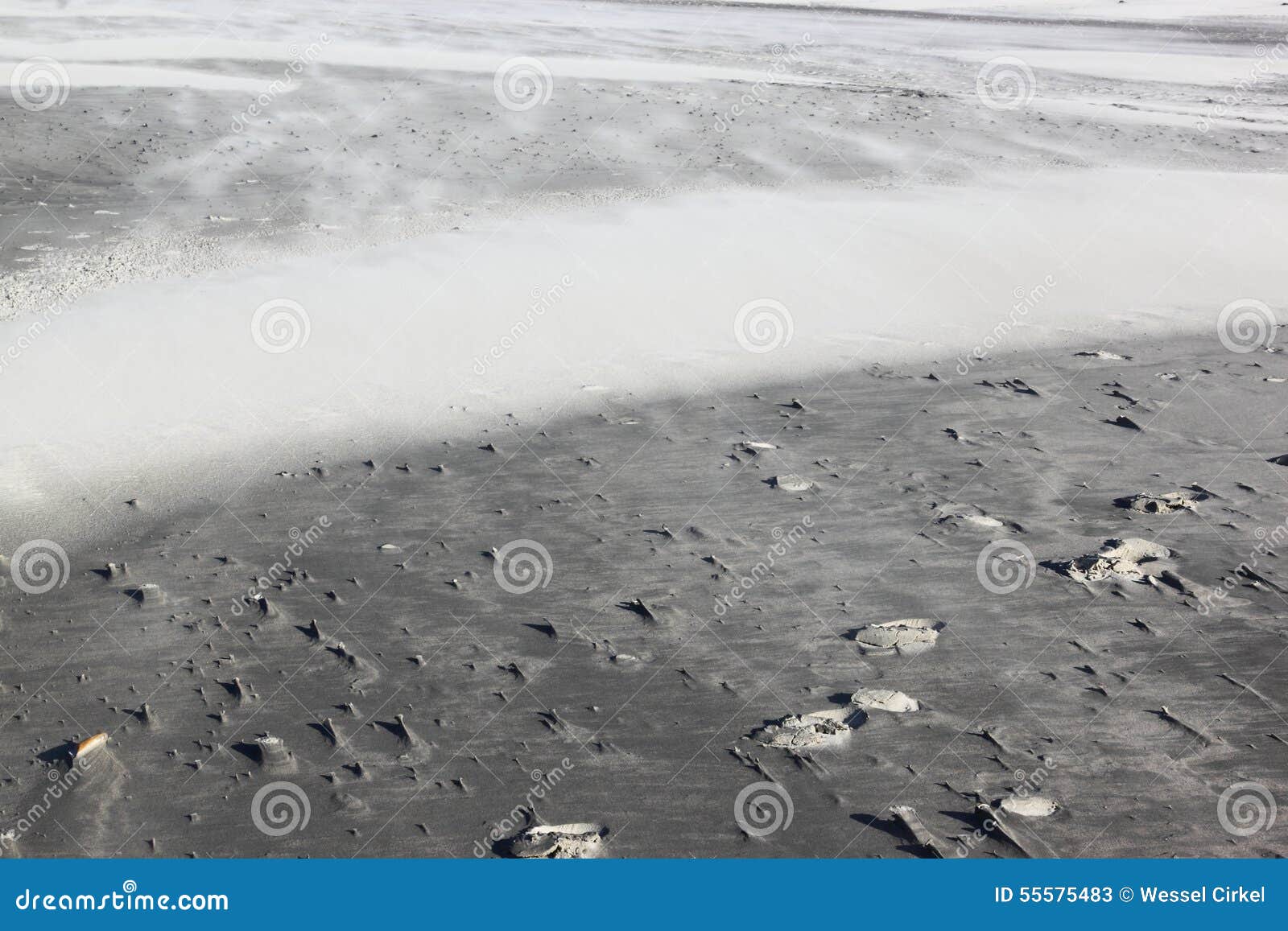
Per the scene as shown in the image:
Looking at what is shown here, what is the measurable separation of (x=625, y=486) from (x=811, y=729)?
8.24ft

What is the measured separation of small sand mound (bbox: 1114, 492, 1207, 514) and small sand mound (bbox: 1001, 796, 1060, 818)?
2819 mm

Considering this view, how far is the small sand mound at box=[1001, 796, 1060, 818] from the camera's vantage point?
4.63 m

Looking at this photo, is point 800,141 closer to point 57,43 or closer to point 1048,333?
point 1048,333

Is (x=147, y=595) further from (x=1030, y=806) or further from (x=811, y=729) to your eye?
(x=1030, y=806)

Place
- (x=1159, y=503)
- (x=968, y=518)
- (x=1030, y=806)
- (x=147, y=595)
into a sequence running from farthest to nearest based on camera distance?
(x=1159, y=503) → (x=968, y=518) → (x=147, y=595) → (x=1030, y=806)

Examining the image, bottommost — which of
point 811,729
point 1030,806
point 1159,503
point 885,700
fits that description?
point 1030,806

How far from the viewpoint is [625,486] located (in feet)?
23.6

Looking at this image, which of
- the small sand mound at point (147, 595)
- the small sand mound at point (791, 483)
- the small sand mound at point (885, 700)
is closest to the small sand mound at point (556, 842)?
Answer: the small sand mound at point (885, 700)

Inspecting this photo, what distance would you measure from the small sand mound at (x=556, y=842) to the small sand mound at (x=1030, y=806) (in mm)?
1624

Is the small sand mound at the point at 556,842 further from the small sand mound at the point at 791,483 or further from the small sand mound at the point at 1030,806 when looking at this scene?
the small sand mound at the point at 791,483

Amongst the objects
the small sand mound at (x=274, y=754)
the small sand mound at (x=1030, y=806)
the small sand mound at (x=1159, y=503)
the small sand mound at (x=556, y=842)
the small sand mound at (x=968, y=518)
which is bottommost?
the small sand mound at (x=556, y=842)

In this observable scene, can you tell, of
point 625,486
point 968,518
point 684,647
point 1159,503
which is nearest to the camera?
point 684,647

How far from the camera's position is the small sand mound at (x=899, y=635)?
18.6 feet

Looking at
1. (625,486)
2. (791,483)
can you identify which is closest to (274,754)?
(625,486)
